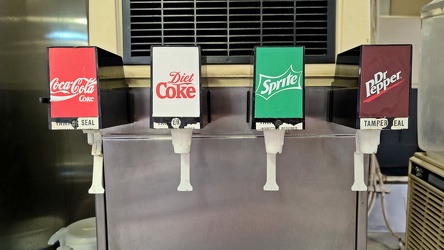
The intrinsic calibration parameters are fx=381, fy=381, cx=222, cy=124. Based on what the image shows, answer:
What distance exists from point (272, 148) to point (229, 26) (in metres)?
0.25

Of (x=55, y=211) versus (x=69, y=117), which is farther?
(x=55, y=211)

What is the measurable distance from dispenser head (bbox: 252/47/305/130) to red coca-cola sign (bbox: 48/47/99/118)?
10.1 inches

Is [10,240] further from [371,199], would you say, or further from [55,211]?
[371,199]

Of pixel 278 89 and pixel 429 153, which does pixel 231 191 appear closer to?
pixel 278 89

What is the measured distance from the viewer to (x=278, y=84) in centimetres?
60

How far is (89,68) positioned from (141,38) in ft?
0.53

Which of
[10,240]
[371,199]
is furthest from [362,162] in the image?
[10,240]

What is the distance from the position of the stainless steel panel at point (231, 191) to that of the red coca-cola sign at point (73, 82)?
0.16 meters

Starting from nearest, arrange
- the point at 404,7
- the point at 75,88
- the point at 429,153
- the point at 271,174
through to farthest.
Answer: the point at 75,88 < the point at 271,174 < the point at 429,153 < the point at 404,7

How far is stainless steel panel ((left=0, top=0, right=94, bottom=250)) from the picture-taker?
37.1 inches

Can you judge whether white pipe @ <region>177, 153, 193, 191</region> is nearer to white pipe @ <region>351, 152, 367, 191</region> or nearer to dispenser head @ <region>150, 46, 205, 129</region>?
dispenser head @ <region>150, 46, 205, 129</region>

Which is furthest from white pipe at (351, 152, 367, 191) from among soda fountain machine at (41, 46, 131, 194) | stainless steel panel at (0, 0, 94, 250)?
stainless steel panel at (0, 0, 94, 250)

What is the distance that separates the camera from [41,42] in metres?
1.08

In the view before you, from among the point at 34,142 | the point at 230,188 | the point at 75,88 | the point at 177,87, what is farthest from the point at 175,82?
the point at 34,142
